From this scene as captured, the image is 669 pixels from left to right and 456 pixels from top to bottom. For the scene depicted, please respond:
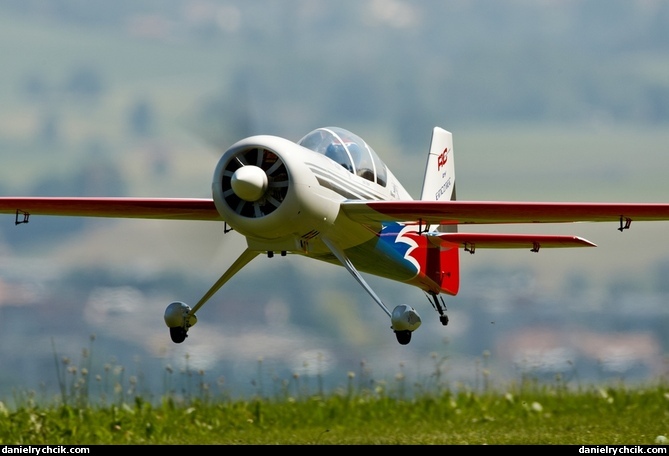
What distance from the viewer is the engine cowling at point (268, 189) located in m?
14.3

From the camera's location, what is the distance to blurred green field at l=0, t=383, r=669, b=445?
17203mm

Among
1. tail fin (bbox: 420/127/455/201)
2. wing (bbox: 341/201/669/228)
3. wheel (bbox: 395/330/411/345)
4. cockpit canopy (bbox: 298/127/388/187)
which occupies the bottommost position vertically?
wheel (bbox: 395/330/411/345)

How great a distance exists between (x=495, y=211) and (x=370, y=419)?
617cm

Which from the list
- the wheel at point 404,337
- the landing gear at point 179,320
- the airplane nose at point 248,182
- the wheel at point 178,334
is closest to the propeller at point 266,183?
the airplane nose at point 248,182

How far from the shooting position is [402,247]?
57.6ft

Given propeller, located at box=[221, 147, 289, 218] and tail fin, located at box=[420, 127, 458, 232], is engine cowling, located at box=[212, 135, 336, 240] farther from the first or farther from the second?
tail fin, located at box=[420, 127, 458, 232]

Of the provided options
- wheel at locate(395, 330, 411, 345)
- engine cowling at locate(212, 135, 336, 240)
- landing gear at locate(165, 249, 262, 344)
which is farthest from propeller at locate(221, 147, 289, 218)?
wheel at locate(395, 330, 411, 345)

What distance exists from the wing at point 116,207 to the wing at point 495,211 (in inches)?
91.1

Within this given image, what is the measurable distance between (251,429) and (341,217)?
5.33 meters

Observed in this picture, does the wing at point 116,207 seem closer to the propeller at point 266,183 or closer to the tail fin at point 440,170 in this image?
the propeller at point 266,183

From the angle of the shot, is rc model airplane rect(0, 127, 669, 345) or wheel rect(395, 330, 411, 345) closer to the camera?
rc model airplane rect(0, 127, 669, 345)

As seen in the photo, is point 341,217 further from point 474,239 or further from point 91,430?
point 91,430

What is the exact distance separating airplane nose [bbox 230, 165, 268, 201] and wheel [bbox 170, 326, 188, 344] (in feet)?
9.66
